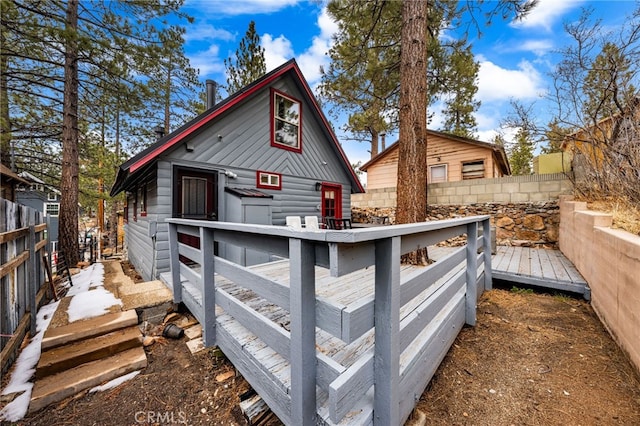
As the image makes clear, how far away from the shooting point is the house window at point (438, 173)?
10242 millimetres

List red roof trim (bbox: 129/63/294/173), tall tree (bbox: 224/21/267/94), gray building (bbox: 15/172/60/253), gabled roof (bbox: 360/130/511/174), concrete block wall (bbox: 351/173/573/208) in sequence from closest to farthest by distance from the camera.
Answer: red roof trim (bbox: 129/63/294/173), concrete block wall (bbox: 351/173/573/208), gabled roof (bbox: 360/130/511/174), tall tree (bbox: 224/21/267/94), gray building (bbox: 15/172/60/253)

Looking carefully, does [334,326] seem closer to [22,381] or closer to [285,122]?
[22,381]

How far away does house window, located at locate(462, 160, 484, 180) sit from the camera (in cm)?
946

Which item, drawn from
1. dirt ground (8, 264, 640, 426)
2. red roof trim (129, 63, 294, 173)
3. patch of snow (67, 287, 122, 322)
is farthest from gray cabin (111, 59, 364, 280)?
dirt ground (8, 264, 640, 426)

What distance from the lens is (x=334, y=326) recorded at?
1140 millimetres

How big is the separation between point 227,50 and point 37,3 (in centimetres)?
591

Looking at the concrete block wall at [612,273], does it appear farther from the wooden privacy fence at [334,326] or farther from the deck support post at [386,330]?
the deck support post at [386,330]

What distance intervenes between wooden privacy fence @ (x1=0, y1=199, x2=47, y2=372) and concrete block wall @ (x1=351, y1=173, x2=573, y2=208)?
27.1ft

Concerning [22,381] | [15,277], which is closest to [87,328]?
[22,381]

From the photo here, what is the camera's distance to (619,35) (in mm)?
4668

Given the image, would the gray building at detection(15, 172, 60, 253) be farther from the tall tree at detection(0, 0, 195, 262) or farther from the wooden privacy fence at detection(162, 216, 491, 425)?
the wooden privacy fence at detection(162, 216, 491, 425)

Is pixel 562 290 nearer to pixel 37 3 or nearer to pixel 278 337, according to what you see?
pixel 278 337

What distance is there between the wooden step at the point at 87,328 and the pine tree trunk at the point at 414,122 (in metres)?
3.89

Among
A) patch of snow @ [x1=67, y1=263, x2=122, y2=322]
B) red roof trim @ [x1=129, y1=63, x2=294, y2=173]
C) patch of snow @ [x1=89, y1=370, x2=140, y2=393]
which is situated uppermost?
red roof trim @ [x1=129, y1=63, x2=294, y2=173]
